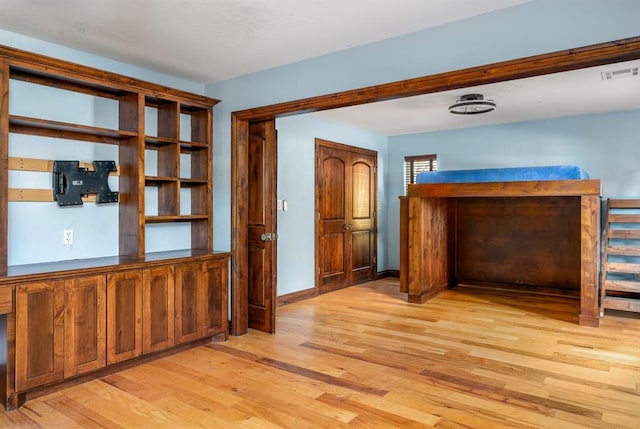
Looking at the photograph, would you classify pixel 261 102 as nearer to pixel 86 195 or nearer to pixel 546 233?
pixel 86 195

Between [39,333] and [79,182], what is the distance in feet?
3.97

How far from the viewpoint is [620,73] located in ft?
13.4

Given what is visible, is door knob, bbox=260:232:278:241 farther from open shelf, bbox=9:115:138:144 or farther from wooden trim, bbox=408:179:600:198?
wooden trim, bbox=408:179:600:198

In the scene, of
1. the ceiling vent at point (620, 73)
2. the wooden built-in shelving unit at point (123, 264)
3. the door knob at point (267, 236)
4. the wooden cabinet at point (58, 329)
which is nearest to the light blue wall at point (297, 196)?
the door knob at point (267, 236)

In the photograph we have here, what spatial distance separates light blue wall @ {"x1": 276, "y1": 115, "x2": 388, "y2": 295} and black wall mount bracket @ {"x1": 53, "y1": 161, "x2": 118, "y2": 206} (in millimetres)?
2294

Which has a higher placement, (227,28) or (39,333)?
(227,28)

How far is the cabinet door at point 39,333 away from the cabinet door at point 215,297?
1.17 metres

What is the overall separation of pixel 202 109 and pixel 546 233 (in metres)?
4.92

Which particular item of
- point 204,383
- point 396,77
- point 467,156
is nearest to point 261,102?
point 396,77

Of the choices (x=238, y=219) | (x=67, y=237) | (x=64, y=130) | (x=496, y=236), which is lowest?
(x=496, y=236)

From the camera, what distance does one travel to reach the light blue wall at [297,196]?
557 cm

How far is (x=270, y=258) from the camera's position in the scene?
4312 millimetres

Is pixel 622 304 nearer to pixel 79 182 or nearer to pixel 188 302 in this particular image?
pixel 188 302

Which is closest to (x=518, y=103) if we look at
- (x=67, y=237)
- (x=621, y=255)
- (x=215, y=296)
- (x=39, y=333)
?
(x=621, y=255)
